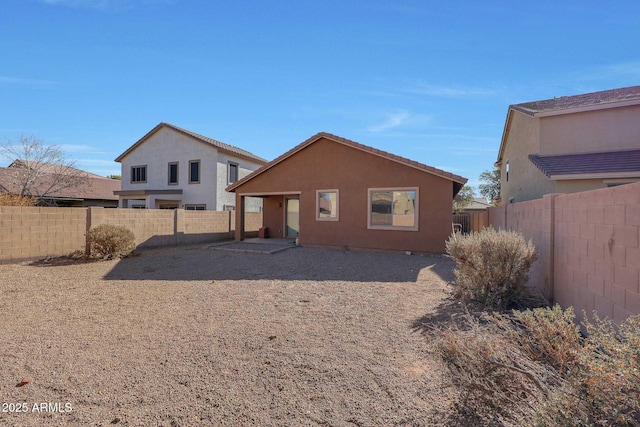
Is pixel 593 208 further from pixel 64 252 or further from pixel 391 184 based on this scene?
pixel 64 252

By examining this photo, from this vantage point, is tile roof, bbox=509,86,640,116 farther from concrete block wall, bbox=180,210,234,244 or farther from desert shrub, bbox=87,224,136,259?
desert shrub, bbox=87,224,136,259

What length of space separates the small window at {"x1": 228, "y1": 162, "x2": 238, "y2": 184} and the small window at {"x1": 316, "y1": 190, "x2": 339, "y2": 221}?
35.9 feet

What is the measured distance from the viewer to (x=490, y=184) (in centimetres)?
4081

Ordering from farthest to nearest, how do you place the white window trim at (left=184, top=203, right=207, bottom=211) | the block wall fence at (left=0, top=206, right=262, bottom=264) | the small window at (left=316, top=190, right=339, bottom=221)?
1. the white window trim at (left=184, top=203, right=207, bottom=211)
2. the small window at (left=316, top=190, right=339, bottom=221)
3. the block wall fence at (left=0, top=206, right=262, bottom=264)

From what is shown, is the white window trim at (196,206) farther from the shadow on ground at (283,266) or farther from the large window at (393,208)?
the large window at (393,208)

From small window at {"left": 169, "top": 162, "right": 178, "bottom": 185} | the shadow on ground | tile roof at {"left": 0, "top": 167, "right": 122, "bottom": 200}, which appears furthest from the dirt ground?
tile roof at {"left": 0, "top": 167, "right": 122, "bottom": 200}

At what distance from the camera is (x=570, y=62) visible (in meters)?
10.9

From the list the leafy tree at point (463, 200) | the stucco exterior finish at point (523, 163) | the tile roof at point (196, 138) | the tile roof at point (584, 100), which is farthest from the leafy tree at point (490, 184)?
the tile roof at point (196, 138)

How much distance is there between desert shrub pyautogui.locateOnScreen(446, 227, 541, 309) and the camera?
496 cm

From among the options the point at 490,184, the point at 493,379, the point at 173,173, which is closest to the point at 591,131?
the point at 493,379

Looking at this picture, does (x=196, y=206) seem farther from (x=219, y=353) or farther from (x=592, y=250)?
(x=592, y=250)

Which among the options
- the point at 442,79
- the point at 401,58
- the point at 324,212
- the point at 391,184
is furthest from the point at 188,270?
the point at 442,79

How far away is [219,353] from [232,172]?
2008cm

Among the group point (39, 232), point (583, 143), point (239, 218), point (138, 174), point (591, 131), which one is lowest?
point (39, 232)
